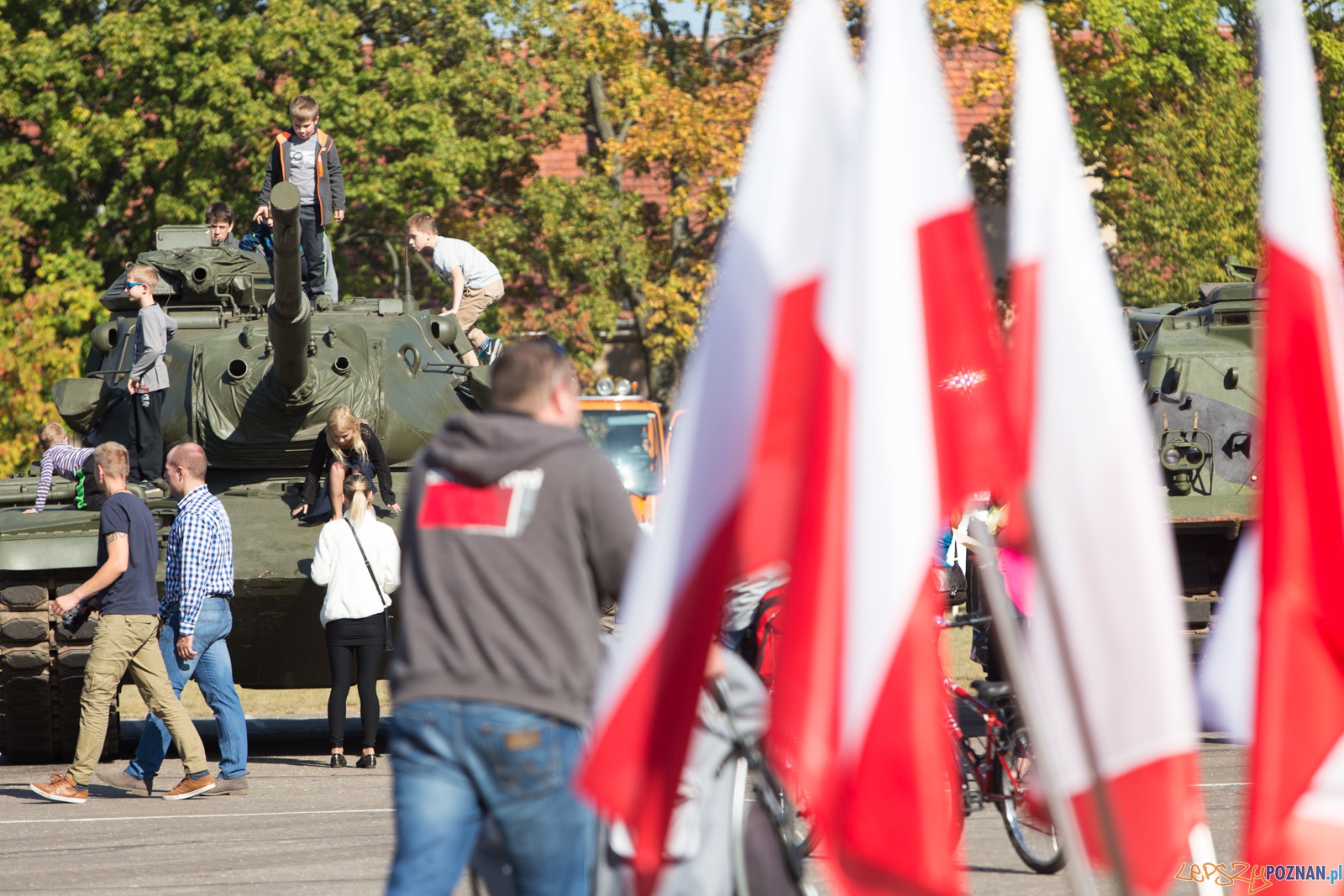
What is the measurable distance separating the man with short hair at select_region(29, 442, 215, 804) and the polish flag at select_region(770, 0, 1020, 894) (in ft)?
21.0

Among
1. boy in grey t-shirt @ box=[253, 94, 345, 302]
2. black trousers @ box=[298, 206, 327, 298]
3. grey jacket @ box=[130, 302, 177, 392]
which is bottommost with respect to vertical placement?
grey jacket @ box=[130, 302, 177, 392]

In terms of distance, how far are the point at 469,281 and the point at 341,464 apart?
3.15 metres

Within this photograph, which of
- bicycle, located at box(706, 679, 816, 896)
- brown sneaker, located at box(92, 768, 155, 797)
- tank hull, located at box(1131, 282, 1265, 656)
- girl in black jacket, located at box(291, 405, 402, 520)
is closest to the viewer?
bicycle, located at box(706, 679, 816, 896)

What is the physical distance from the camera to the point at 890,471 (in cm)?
348

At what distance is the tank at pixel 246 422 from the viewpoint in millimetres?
10445

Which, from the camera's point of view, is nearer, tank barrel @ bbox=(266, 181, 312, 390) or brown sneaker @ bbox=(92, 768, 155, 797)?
brown sneaker @ bbox=(92, 768, 155, 797)

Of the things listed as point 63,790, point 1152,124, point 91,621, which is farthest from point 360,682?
point 1152,124

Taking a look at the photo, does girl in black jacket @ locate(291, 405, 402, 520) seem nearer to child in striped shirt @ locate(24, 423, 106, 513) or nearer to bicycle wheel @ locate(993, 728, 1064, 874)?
child in striped shirt @ locate(24, 423, 106, 513)

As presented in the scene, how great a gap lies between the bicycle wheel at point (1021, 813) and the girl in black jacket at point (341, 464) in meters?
4.68

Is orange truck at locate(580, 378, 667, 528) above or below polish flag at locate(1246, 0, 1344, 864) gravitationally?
below

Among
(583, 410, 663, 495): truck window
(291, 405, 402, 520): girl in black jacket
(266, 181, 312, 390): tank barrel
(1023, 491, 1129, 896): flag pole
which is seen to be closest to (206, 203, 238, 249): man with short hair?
(266, 181, 312, 390): tank barrel

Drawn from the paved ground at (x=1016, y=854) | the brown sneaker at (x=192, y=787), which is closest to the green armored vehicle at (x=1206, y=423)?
the paved ground at (x=1016, y=854)

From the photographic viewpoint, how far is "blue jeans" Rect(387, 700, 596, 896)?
4023mm

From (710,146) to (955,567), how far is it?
15338mm
